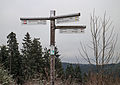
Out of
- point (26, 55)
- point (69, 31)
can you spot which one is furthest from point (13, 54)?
point (69, 31)

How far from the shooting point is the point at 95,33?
2.39m

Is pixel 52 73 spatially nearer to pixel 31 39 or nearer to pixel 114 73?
pixel 114 73

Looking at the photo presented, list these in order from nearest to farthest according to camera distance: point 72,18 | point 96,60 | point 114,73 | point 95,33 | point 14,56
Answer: point 96,60, point 95,33, point 114,73, point 72,18, point 14,56

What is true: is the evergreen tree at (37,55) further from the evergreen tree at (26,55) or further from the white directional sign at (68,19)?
the white directional sign at (68,19)

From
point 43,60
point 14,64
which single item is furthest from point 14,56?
point 43,60

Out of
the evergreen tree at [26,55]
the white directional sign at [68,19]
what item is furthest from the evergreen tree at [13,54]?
the white directional sign at [68,19]

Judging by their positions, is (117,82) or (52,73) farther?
(52,73)

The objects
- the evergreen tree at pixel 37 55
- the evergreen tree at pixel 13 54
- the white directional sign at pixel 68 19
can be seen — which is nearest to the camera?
the white directional sign at pixel 68 19

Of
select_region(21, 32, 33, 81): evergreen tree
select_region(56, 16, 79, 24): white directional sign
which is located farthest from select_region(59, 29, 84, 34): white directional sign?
select_region(21, 32, 33, 81): evergreen tree

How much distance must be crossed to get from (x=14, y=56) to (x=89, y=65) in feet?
58.1

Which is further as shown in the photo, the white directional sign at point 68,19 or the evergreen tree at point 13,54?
the evergreen tree at point 13,54

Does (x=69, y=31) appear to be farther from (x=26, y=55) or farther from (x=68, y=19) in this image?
(x=26, y=55)

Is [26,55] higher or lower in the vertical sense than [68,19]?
lower

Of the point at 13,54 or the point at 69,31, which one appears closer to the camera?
the point at 69,31
